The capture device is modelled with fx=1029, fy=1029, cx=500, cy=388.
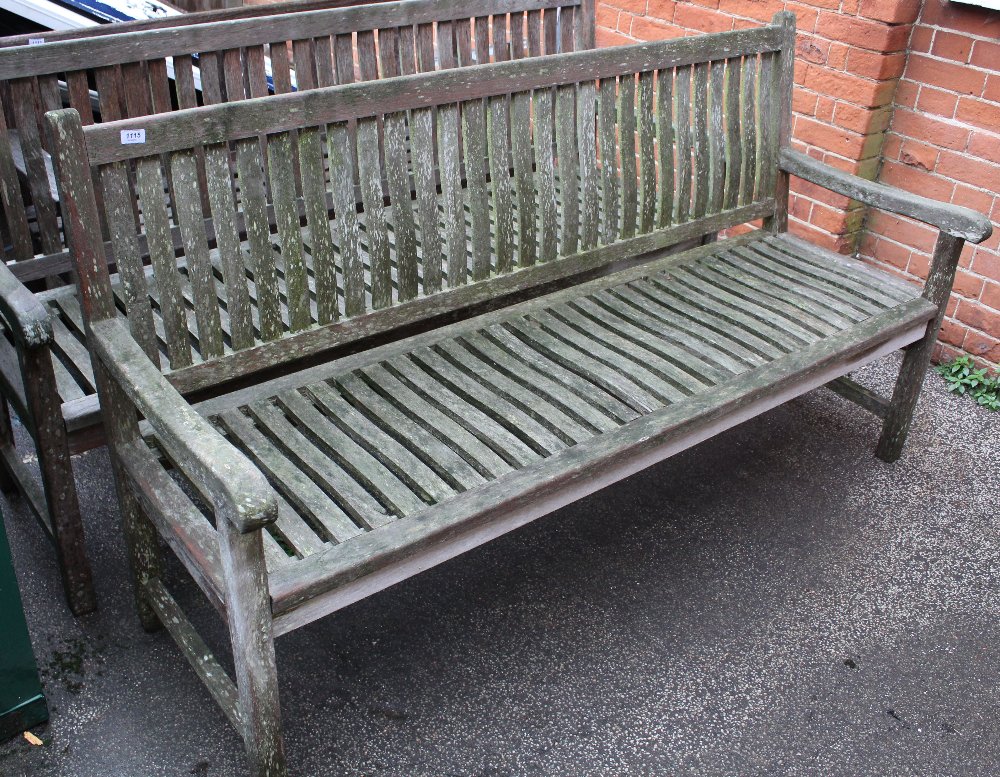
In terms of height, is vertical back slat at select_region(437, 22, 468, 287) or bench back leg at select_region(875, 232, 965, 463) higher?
vertical back slat at select_region(437, 22, 468, 287)

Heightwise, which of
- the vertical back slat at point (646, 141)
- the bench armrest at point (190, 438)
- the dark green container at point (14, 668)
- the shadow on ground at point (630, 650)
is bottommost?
the shadow on ground at point (630, 650)

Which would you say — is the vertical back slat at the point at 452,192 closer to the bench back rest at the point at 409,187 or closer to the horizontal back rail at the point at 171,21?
the bench back rest at the point at 409,187

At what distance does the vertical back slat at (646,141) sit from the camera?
3.06 m

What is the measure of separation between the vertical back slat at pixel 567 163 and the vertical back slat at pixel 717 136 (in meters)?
0.54

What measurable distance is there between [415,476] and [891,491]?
181 cm

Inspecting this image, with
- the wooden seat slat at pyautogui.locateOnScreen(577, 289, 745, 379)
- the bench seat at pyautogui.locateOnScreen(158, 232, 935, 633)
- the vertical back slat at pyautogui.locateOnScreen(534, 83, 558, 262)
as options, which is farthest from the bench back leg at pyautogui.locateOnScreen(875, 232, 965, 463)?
the vertical back slat at pyautogui.locateOnScreen(534, 83, 558, 262)

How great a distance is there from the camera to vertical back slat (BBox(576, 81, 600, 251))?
2918 millimetres

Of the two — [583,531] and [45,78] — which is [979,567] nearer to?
[583,531]

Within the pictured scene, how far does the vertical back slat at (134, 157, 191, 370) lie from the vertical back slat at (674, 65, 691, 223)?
1610 millimetres

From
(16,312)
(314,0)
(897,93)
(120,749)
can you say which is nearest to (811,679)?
(120,749)

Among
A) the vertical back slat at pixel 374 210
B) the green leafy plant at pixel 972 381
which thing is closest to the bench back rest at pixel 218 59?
the vertical back slat at pixel 374 210

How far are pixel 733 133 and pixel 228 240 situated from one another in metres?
1.73

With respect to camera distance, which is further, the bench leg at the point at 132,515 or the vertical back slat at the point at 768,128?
the vertical back slat at the point at 768,128

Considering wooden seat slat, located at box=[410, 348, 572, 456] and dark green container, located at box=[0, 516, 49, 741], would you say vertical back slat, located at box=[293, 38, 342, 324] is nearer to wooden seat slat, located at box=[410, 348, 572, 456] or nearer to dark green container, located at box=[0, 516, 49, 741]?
wooden seat slat, located at box=[410, 348, 572, 456]
